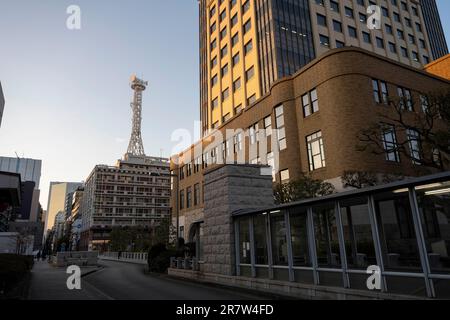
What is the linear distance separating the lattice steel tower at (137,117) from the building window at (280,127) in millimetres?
117241

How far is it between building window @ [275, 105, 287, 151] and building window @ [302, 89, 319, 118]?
2.38 m

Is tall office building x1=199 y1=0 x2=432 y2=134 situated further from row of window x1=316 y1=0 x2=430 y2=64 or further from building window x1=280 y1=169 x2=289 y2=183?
building window x1=280 y1=169 x2=289 y2=183

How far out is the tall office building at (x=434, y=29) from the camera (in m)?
63.7

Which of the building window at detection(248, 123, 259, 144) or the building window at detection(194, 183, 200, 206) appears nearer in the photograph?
the building window at detection(248, 123, 259, 144)

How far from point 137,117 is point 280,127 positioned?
127727 millimetres

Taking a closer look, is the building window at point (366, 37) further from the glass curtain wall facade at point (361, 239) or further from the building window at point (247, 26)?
the glass curtain wall facade at point (361, 239)

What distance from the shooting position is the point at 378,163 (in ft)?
79.9

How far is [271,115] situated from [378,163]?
11.1 meters

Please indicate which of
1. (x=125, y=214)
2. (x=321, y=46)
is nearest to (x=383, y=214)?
(x=321, y=46)

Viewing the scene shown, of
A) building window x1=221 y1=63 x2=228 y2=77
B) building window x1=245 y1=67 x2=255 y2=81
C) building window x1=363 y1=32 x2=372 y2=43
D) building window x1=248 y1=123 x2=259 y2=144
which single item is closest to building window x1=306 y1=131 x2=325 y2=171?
building window x1=248 y1=123 x2=259 y2=144

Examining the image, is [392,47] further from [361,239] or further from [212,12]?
[361,239]

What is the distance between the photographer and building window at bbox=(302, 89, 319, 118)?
27625 millimetres

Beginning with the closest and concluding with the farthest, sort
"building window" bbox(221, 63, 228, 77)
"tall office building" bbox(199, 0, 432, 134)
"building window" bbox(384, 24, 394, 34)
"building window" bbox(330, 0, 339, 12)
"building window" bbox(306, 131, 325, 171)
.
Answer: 1. "building window" bbox(306, 131, 325, 171)
2. "tall office building" bbox(199, 0, 432, 134)
3. "building window" bbox(330, 0, 339, 12)
4. "building window" bbox(221, 63, 228, 77)
5. "building window" bbox(384, 24, 394, 34)

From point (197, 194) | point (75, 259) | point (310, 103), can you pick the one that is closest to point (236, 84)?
point (197, 194)
